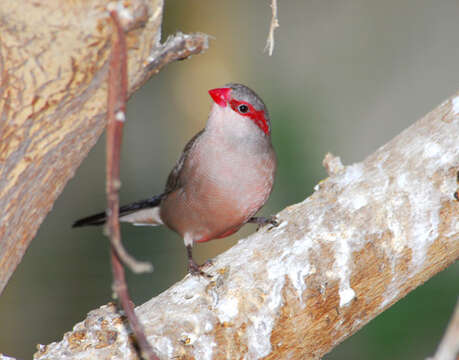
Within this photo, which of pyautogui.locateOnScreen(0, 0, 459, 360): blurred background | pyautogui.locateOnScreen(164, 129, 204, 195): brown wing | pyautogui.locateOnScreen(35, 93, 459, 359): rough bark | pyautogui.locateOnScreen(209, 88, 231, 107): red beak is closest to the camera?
pyautogui.locateOnScreen(35, 93, 459, 359): rough bark

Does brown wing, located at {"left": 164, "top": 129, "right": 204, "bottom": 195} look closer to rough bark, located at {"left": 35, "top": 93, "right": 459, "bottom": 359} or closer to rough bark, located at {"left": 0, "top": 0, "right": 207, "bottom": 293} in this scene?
rough bark, located at {"left": 35, "top": 93, "right": 459, "bottom": 359}

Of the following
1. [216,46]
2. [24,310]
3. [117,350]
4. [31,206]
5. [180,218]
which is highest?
[216,46]

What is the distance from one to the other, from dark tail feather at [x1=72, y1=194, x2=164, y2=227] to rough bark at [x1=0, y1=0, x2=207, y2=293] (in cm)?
168

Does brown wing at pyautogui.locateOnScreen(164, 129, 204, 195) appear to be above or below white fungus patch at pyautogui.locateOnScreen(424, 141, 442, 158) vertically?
above

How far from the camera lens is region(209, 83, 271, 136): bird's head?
3110 mm

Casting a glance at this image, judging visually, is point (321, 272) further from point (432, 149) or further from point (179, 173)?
point (179, 173)

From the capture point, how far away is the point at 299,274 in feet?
7.96

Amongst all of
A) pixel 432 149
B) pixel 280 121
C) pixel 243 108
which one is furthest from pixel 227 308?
pixel 280 121

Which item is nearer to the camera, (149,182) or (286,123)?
(286,123)

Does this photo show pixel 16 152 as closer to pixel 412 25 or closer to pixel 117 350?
pixel 117 350

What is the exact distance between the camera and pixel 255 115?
3.20 meters

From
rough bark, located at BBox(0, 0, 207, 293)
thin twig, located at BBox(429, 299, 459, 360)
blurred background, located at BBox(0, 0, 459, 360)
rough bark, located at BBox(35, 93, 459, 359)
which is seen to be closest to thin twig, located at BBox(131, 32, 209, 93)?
rough bark, located at BBox(0, 0, 207, 293)

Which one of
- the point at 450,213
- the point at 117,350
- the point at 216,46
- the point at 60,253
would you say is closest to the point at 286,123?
the point at 216,46

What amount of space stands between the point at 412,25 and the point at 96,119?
6.31m
